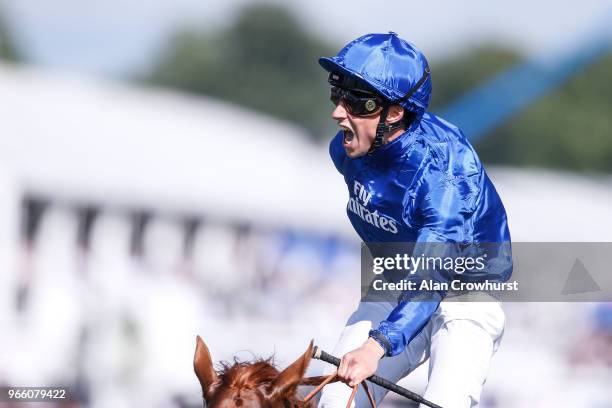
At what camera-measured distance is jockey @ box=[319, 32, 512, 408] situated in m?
4.76

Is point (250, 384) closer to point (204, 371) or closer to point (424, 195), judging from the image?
point (204, 371)

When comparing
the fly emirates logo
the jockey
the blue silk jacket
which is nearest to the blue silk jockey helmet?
the jockey

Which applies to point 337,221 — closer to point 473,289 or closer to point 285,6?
point 473,289

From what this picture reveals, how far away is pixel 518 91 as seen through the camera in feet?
145

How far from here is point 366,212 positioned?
205 inches

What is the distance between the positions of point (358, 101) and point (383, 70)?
0.58 ft

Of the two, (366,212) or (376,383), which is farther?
(366,212)

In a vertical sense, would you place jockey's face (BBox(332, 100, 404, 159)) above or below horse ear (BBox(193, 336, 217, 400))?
above

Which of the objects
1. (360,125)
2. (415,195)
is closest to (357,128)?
(360,125)

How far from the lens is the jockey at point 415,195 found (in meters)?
4.76

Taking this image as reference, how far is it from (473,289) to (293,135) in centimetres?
1249

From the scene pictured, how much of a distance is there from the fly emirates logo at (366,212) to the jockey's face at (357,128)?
10.0 inches

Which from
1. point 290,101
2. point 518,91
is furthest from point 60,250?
point 290,101

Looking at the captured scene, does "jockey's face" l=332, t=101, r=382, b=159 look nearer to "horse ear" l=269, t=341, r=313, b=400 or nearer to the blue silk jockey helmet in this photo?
the blue silk jockey helmet
